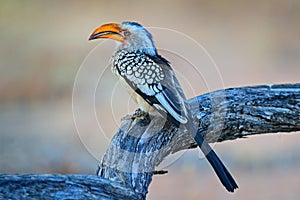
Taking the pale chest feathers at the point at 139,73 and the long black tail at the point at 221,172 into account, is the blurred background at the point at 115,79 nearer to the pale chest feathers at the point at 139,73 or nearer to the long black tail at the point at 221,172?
the pale chest feathers at the point at 139,73

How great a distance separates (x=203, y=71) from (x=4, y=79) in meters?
1.08

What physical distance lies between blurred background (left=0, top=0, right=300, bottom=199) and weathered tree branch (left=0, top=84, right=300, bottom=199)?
28.5 inches

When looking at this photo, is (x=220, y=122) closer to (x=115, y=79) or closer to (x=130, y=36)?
(x=130, y=36)

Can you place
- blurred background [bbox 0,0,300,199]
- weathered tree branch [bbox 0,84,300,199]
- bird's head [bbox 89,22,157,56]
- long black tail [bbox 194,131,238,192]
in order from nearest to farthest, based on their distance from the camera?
weathered tree branch [bbox 0,84,300,199], long black tail [bbox 194,131,238,192], bird's head [bbox 89,22,157,56], blurred background [bbox 0,0,300,199]

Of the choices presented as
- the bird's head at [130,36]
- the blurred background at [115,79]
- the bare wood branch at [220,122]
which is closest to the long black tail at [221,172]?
the bare wood branch at [220,122]

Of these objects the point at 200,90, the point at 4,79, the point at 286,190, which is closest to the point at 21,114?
the point at 4,79

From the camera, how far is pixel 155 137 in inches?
67.9

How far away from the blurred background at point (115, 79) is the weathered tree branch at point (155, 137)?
28.5 inches

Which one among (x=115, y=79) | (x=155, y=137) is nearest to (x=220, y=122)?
(x=155, y=137)

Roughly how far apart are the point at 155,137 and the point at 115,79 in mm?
1763

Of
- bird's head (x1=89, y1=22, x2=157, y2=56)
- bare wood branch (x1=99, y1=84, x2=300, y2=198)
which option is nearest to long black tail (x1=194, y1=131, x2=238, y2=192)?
bare wood branch (x1=99, y1=84, x2=300, y2=198)

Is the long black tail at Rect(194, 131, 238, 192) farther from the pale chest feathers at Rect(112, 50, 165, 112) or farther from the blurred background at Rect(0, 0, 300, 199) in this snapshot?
the blurred background at Rect(0, 0, 300, 199)

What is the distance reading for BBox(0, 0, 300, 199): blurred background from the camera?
3.21 metres

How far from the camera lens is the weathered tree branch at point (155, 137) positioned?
1.26 meters
